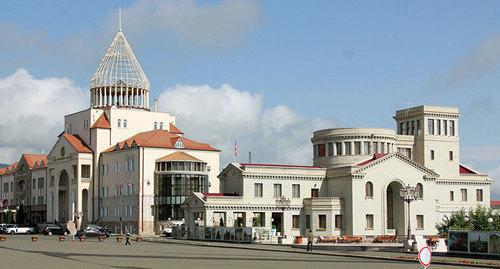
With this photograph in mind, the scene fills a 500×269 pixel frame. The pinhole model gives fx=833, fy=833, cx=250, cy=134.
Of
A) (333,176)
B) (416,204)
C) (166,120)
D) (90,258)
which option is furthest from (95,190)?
(90,258)

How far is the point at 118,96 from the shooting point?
433ft

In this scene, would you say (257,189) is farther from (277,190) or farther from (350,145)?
(350,145)

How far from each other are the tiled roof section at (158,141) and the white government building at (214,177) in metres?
0.23

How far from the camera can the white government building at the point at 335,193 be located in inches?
3878

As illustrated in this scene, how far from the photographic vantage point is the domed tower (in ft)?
429

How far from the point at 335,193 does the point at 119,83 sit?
44.7 m

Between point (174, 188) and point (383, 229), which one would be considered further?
point (174, 188)

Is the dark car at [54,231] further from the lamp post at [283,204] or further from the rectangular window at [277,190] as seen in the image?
the lamp post at [283,204]

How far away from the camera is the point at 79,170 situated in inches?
4980

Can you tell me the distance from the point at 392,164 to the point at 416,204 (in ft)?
19.4

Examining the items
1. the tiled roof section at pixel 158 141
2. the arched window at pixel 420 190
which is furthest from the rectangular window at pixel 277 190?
the tiled roof section at pixel 158 141

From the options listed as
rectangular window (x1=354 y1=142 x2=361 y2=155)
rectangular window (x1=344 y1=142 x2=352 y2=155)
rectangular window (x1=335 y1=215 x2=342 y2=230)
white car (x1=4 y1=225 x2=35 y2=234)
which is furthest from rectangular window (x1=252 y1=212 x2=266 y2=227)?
white car (x1=4 y1=225 x2=35 y2=234)

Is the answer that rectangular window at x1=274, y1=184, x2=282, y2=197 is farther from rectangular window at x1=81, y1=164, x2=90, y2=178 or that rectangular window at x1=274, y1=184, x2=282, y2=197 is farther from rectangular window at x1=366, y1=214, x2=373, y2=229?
rectangular window at x1=81, y1=164, x2=90, y2=178

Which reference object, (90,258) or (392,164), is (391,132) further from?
(90,258)
